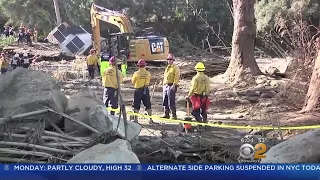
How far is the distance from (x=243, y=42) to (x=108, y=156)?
29.5 feet

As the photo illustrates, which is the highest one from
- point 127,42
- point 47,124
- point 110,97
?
point 127,42

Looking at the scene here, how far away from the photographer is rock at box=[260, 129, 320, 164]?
3268mm

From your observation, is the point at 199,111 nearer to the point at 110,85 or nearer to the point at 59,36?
the point at 110,85

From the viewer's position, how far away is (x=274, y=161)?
3.19 meters

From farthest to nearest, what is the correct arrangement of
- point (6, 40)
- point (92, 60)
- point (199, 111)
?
1. point (6, 40)
2. point (92, 60)
3. point (199, 111)

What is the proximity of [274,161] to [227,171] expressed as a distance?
1.48 feet

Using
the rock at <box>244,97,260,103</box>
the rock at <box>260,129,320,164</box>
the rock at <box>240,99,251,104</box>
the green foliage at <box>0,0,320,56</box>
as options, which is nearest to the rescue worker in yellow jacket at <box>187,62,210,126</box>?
the rock at <box>240,99,251,104</box>

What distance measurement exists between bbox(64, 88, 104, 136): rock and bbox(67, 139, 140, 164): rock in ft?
1.98

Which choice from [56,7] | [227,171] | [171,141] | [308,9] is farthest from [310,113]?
[56,7]

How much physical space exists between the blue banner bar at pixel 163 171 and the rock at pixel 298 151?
0.27m

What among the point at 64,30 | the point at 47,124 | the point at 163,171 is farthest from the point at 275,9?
the point at 163,171

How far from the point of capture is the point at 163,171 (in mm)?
2920

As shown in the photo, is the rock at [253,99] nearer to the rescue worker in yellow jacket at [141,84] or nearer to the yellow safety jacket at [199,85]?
the rescue worker in yellow jacket at [141,84]

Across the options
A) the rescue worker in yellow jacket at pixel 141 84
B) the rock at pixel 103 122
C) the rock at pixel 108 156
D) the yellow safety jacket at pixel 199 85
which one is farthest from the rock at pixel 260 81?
the rock at pixel 108 156
